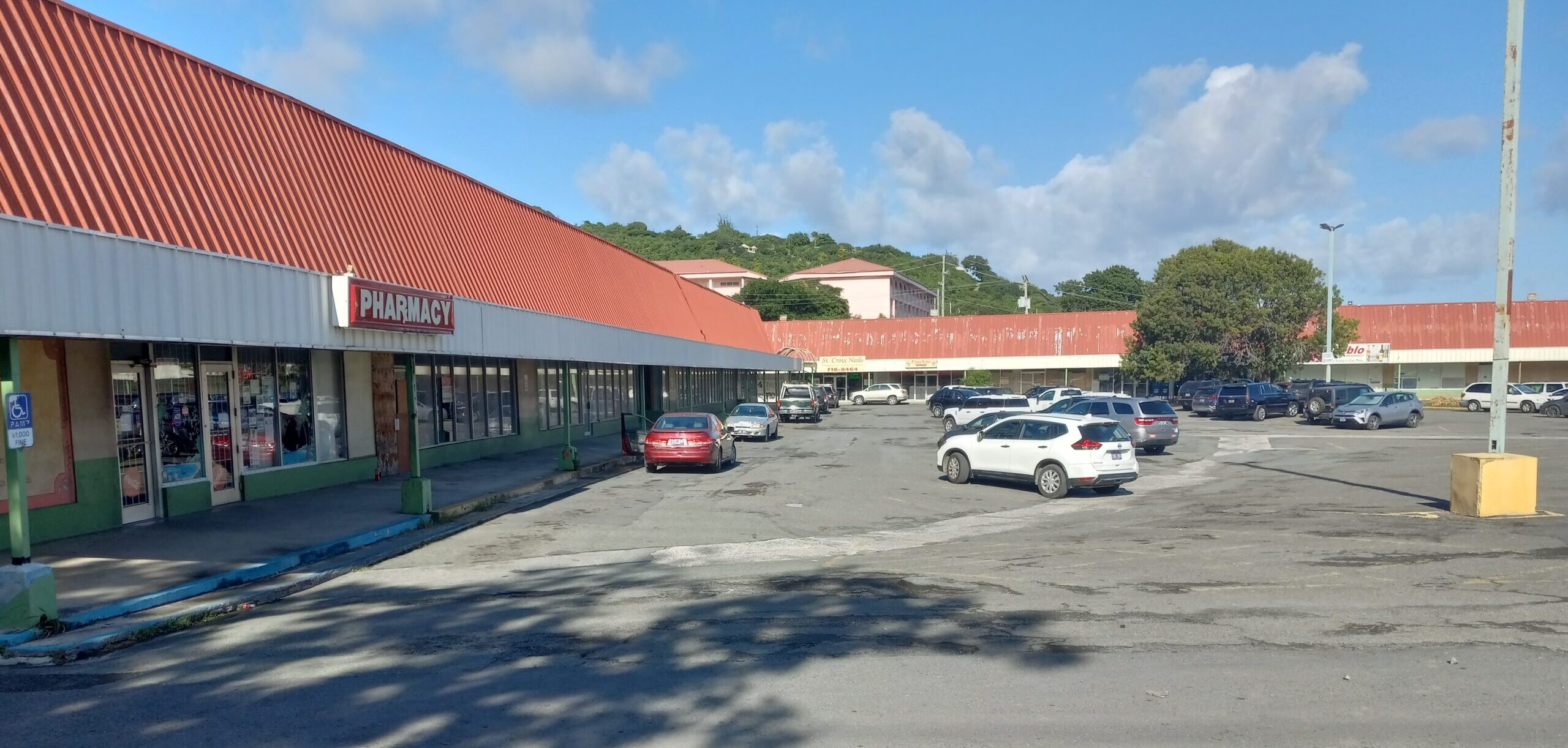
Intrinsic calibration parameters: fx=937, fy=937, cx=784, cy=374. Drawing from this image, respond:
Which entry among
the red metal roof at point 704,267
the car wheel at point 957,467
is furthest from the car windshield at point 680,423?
the red metal roof at point 704,267

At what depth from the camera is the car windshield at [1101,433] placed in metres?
18.2

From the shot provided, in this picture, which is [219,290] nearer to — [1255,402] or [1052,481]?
[1052,481]

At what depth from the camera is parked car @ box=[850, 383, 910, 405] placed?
2685 inches

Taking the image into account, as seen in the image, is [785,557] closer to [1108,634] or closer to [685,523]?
[685,523]

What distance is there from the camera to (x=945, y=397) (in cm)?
4769

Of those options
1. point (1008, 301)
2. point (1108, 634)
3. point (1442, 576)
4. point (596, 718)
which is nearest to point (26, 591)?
point (596, 718)

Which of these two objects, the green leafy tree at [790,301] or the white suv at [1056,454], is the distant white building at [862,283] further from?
the white suv at [1056,454]

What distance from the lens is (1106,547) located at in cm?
1225

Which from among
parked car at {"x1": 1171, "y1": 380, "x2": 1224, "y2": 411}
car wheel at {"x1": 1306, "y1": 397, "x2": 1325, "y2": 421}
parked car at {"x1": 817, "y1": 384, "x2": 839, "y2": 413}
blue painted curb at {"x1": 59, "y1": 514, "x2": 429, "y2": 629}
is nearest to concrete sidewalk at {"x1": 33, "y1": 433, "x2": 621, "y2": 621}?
blue painted curb at {"x1": 59, "y1": 514, "x2": 429, "y2": 629}

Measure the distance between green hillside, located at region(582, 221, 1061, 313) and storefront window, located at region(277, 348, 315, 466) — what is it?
346 feet

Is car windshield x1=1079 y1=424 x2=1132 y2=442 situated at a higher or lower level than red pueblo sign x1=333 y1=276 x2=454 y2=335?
lower

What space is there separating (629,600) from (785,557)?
3037 millimetres

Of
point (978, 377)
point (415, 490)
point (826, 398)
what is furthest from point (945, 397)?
point (415, 490)

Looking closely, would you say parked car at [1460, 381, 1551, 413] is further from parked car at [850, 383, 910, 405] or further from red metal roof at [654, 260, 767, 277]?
red metal roof at [654, 260, 767, 277]
